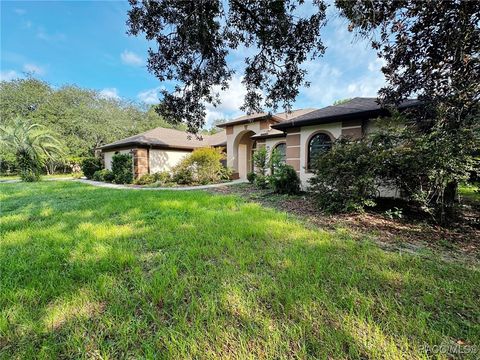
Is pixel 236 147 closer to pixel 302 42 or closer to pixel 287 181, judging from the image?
pixel 287 181

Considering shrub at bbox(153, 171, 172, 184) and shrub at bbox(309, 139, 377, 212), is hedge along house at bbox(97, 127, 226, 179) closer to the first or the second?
shrub at bbox(153, 171, 172, 184)

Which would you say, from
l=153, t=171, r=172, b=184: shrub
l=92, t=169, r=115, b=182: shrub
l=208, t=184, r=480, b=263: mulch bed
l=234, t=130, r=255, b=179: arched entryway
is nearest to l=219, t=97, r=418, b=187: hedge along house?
l=234, t=130, r=255, b=179: arched entryway

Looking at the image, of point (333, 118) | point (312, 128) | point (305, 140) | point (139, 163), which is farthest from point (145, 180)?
point (333, 118)

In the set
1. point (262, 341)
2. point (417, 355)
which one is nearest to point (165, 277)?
point (262, 341)

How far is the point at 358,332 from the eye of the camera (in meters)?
1.74

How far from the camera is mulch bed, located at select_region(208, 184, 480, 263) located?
149 inches

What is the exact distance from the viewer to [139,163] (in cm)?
1529

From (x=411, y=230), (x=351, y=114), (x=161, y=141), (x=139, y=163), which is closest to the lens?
(x=411, y=230)

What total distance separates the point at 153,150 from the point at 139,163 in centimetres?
158

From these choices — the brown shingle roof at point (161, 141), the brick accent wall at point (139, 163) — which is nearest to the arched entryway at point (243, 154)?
the brown shingle roof at point (161, 141)

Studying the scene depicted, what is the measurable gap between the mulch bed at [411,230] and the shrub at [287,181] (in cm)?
279

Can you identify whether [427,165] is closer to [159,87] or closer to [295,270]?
[295,270]

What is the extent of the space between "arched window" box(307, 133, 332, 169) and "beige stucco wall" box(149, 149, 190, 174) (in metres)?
11.4

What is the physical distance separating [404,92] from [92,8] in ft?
28.0
